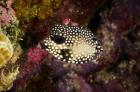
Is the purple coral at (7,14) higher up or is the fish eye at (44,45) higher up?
the purple coral at (7,14)

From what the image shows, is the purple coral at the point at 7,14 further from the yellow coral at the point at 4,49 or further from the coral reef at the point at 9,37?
the yellow coral at the point at 4,49

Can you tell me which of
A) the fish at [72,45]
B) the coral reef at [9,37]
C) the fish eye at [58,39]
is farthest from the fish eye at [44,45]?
the coral reef at [9,37]

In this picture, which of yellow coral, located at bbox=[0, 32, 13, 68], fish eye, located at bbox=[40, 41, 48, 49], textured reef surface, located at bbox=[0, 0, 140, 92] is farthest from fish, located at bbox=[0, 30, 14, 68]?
fish eye, located at bbox=[40, 41, 48, 49]

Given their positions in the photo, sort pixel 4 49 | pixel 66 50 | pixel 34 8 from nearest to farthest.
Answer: pixel 4 49
pixel 66 50
pixel 34 8

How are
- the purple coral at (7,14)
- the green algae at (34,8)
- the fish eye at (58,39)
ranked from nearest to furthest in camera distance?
the purple coral at (7,14), the fish eye at (58,39), the green algae at (34,8)

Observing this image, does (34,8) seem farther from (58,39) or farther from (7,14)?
(58,39)

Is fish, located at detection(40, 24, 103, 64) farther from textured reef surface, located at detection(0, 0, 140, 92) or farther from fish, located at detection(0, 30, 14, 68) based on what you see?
fish, located at detection(0, 30, 14, 68)

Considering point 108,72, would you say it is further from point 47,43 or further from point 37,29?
point 37,29

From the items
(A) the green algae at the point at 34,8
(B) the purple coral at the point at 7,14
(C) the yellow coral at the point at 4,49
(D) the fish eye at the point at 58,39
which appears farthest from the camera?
(A) the green algae at the point at 34,8

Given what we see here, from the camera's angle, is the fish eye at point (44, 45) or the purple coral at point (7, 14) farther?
the fish eye at point (44, 45)

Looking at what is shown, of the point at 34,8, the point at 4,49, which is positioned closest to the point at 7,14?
the point at 34,8
